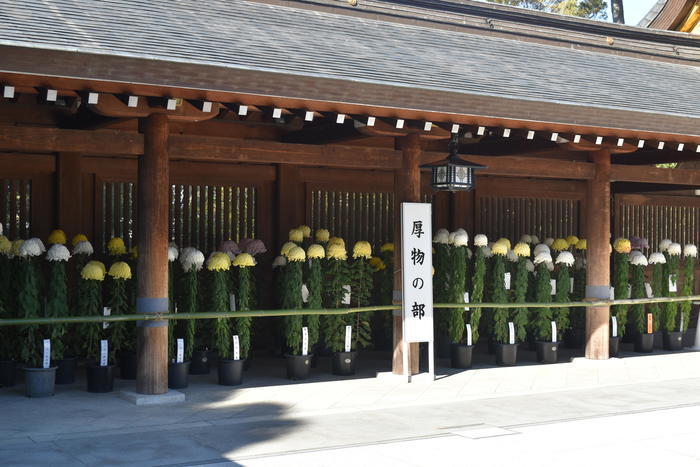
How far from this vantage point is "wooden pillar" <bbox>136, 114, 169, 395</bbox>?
30.0ft

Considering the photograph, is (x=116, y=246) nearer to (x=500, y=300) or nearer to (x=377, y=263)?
(x=377, y=263)

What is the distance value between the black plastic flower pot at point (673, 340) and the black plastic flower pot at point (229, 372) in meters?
6.88

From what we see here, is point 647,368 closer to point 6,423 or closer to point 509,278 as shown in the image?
point 509,278

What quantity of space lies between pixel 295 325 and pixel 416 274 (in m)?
1.47

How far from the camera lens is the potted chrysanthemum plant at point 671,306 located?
13703 millimetres

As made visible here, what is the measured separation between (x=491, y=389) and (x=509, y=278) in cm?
222

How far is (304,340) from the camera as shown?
10.7 metres

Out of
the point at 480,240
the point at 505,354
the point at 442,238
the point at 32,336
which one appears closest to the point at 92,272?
the point at 32,336

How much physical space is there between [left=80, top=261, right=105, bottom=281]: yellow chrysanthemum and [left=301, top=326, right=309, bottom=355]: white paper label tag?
7.48 feet

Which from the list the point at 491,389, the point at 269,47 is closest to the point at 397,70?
the point at 269,47

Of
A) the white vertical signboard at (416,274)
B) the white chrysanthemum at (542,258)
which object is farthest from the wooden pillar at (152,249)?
the white chrysanthemum at (542,258)

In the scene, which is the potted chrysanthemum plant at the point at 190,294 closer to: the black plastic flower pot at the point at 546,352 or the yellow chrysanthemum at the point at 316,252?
the yellow chrysanthemum at the point at 316,252

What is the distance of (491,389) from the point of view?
10.3 meters

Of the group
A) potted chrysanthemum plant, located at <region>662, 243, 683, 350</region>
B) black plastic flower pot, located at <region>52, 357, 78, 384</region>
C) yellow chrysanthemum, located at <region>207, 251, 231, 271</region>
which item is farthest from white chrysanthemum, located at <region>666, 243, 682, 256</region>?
black plastic flower pot, located at <region>52, 357, 78, 384</region>
